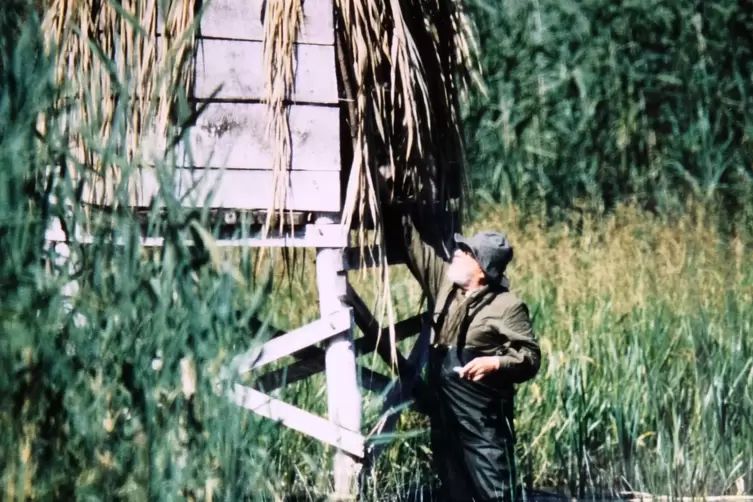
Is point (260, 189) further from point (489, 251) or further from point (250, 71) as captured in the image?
point (489, 251)

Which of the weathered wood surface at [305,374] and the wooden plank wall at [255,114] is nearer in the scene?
the wooden plank wall at [255,114]

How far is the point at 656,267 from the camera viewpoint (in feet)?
33.2

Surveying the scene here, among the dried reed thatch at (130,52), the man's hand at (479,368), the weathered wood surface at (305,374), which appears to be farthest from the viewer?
the weathered wood surface at (305,374)

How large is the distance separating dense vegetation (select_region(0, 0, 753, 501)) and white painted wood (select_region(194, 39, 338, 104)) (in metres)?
0.76

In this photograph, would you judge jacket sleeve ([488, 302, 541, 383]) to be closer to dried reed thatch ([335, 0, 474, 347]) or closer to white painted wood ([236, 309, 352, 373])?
dried reed thatch ([335, 0, 474, 347])

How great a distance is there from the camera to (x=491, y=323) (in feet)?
21.5

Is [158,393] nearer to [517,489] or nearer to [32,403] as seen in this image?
[32,403]

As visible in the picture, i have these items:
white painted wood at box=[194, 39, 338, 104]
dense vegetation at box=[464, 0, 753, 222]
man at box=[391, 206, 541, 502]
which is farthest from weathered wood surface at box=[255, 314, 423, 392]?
dense vegetation at box=[464, 0, 753, 222]

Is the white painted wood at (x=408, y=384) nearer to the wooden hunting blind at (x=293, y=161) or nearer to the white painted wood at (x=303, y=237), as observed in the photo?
the wooden hunting blind at (x=293, y=161)

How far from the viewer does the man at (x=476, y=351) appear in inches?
257

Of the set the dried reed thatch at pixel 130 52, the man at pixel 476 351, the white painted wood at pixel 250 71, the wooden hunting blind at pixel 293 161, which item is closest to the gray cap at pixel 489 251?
the man at pixel 476 351

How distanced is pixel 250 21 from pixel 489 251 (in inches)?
62.2

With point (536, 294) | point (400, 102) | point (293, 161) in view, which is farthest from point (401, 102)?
point (536, 294)

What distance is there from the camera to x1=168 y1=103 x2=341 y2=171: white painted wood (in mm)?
6039
